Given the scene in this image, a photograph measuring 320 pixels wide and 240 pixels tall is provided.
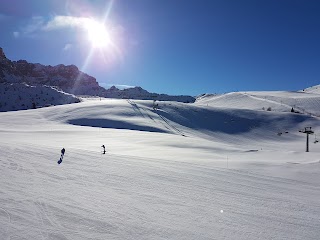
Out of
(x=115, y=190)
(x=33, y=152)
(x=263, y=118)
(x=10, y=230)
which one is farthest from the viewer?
(x=263, y=118)

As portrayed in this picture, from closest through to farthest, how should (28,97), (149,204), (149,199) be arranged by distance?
(149,204), (149,199), (28,97)

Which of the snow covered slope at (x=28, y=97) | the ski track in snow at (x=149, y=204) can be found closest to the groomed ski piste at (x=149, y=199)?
the ski track in snow at (x=149, y=204)

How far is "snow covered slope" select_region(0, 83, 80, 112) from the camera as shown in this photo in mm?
62312

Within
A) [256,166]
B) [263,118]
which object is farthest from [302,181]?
[263,118]

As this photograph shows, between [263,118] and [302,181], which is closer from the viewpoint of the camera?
[302,181]

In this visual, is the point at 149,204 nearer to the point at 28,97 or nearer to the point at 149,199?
the point at 149,199

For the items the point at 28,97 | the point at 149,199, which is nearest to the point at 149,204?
the point at 149,199

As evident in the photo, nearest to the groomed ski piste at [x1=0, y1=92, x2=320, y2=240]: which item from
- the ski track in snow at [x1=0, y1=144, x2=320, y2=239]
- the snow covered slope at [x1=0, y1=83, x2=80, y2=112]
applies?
the ski track in snow at [x1=0, y1=144, x2=320, y2=239]

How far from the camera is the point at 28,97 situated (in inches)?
2559

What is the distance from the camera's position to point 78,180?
29.3 ft

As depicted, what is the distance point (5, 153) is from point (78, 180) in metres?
5.28

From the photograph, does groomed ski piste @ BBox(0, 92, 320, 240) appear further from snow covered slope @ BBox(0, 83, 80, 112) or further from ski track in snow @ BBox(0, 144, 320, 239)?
snow covered slope @ BBox(0, 83, 80, 112)

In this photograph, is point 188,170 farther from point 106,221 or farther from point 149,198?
point 106,221

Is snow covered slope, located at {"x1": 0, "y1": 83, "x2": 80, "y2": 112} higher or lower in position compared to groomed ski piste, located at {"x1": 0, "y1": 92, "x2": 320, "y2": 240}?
higher
